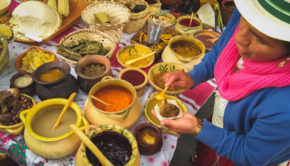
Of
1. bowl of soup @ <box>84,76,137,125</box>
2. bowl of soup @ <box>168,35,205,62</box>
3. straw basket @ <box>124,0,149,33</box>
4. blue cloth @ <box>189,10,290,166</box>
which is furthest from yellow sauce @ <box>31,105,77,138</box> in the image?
straw basket @ <box>124,0,149,33</box>

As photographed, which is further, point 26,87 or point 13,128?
point 26,87

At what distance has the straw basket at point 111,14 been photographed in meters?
1.84

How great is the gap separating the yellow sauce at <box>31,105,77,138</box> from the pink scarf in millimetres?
955

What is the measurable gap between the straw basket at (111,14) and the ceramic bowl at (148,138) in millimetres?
1003

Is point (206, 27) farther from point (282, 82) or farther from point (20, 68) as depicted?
point (20, 68)

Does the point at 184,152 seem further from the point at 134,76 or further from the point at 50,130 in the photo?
the point at 50,130

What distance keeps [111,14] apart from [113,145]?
1.52m

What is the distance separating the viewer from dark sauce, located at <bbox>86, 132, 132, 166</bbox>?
0.98 m

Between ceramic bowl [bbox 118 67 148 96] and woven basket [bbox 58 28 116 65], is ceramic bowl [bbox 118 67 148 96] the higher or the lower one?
the lower one

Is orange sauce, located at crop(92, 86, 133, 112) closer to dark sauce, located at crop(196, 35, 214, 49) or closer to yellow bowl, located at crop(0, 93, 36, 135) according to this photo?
yellow bowl, located at crop(0, 93, 36, 135)

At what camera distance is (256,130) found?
35.1 inches

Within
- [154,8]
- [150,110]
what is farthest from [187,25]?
[150,110]

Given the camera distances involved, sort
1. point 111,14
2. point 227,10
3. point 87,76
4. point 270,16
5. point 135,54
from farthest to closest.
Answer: point 227,10 < point 111,14 < point 135,54 < point 87,76 < point 270,16

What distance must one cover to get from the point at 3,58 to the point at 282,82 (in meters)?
1.80
